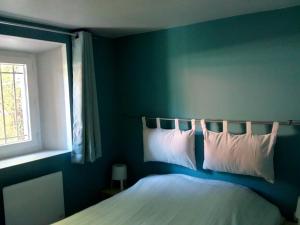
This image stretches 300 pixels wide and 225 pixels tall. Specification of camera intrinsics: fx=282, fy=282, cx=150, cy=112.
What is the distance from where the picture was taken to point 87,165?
312cm

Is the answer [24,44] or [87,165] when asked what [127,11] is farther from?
[87,165]

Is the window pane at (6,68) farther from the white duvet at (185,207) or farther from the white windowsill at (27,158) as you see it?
the white duvet at (185,207)

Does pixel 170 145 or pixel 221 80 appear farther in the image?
pixel 170 145

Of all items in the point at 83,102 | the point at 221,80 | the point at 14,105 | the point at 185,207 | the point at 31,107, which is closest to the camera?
the point at 185,207

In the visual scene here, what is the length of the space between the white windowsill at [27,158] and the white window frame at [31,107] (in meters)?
0.10

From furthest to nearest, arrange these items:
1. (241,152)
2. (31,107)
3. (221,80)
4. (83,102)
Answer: (31,107) → (83,102) → (221,80) → (241,152)

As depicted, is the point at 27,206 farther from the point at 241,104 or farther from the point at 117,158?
the point at 241,104

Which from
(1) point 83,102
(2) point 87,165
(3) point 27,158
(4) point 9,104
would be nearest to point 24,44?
(4) point 9,104

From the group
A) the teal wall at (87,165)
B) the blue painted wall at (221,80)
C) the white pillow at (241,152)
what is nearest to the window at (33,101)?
the teal wall at (87,165)

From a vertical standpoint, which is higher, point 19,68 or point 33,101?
point 19,68

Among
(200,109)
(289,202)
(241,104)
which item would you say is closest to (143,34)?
(200,109)

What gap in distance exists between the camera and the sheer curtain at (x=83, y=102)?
9.14 ft

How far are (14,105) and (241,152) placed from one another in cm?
227

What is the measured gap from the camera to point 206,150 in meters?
2.61
